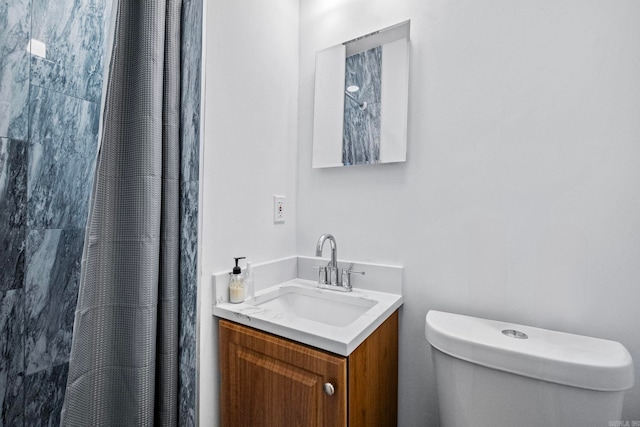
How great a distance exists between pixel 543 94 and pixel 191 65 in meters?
1.12

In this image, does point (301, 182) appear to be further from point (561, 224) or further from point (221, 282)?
point (561, 224)

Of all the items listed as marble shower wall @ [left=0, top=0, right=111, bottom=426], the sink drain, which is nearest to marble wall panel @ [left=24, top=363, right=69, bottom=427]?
marble shower wall @ [left=0, top=0, right=111, bottom=426]

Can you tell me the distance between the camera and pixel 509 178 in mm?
943

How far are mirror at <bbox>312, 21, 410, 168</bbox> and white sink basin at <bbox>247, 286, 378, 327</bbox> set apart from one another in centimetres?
54

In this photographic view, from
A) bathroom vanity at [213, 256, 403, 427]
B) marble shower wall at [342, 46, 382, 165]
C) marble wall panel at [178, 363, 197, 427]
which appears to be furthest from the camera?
marble shower wall at [342, 46, 382, 165]

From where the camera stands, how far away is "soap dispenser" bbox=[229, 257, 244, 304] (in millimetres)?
1000

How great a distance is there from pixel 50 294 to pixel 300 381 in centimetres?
108

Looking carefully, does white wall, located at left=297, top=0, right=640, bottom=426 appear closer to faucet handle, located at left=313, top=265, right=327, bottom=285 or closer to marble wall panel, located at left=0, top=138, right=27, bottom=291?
faucet handle, located at left=313, top=265, right=327, bottom=285

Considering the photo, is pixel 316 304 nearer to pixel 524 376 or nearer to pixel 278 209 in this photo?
pixel 278 209

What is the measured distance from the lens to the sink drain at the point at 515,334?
2.66ft

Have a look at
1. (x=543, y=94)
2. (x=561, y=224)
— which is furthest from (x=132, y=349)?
(x=543, y=94)

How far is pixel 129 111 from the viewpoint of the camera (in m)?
0.88

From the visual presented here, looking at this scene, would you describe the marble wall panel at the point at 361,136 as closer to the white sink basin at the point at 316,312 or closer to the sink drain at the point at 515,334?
the white sink basin at the point at 316,312

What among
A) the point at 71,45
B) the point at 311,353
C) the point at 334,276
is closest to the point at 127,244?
the point at 311,353
